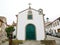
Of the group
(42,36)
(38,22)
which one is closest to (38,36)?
(42,36)

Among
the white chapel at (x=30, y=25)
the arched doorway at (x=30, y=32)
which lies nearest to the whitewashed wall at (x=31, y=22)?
the white chapel at (x=30, y=25)

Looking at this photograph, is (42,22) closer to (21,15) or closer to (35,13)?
(35,13)

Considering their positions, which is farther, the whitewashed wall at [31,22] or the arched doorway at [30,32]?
the arched doorway at [30,32]

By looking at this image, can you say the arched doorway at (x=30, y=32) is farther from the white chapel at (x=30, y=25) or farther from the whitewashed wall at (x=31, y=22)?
the whitewashed wall at (x=31, y=22)

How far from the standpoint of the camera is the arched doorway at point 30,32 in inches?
969

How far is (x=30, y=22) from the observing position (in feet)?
83.3

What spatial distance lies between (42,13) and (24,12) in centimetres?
394

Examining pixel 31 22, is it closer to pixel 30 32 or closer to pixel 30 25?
pixel 30 25

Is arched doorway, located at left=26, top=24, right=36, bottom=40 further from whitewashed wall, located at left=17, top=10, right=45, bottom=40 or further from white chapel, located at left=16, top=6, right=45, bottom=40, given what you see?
whitewashed wall, located at left=17, top=10, right=45, bottom=40

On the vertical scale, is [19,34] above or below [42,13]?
below

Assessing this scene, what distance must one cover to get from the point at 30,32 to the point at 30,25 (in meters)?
1.52

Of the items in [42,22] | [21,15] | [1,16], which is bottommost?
[42,22]

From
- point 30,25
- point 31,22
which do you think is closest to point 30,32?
point 30,25

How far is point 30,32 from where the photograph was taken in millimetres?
25062
